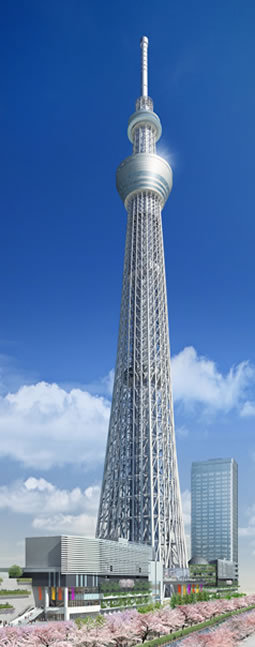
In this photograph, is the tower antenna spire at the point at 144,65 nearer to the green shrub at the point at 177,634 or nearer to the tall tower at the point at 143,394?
the tall tower at the point at 143,394

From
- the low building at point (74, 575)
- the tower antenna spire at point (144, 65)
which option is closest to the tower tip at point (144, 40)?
the tower antenna spire at point (144, 65)

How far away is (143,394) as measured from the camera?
106m

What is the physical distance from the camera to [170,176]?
125875 mm

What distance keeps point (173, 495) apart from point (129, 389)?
761 inches

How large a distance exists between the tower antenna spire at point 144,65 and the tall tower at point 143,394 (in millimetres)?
7565

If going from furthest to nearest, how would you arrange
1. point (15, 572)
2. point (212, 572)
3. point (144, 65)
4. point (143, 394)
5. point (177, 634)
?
point (144, 65)
point (212, 572)
point (143, 394)
point (15, 572)
point (177, 634)

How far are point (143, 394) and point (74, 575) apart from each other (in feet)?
162

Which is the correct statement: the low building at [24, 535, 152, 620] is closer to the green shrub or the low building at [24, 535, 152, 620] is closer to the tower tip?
the green shrub

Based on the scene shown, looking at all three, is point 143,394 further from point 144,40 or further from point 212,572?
point 144,40

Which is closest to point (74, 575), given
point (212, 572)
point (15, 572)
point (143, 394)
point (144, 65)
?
point (15, 572)

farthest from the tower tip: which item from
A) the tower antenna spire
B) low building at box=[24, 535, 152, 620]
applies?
low building at box=[24, 535, 152, 620]

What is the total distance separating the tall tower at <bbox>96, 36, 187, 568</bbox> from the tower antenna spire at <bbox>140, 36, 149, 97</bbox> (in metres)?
7.56

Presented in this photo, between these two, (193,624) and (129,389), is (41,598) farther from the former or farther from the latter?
(129,389)

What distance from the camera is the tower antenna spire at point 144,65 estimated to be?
131 metres
